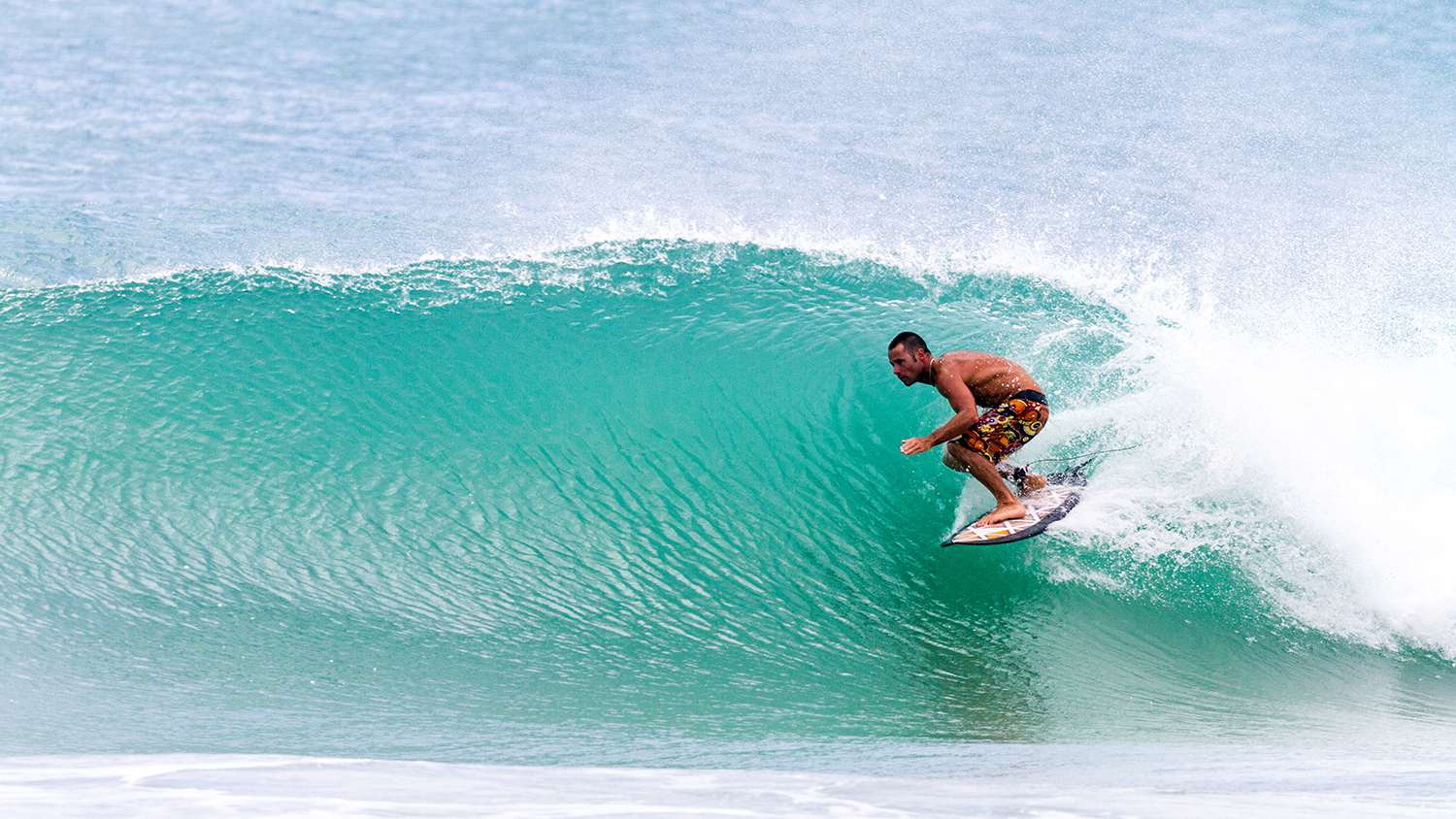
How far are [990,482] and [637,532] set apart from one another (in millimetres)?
2109

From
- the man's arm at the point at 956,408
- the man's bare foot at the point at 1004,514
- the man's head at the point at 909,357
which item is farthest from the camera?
the man's bare foot at the point at 1004,514

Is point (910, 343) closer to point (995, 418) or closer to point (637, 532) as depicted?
point (995, 418)

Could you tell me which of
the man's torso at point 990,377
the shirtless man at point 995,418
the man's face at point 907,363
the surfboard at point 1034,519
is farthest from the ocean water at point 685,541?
the man's face at point 907,363

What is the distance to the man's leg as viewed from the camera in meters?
7.12

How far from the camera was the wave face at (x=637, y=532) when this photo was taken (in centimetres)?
595

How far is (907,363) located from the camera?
6473 millimetres

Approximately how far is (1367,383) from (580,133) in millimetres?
15031

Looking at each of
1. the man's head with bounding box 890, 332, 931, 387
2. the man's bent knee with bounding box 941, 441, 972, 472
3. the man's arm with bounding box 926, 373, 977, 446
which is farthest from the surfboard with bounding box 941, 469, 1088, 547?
the man's head with bounding box 890, 332, 931, 387

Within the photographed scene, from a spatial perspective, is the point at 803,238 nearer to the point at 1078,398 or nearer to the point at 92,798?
the point at 1078,398

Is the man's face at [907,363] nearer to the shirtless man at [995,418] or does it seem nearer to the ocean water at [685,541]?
the shirtless man at [995,418]

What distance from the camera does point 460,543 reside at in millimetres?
7426

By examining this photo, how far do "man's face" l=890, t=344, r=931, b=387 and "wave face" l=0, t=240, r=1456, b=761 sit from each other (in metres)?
1.37

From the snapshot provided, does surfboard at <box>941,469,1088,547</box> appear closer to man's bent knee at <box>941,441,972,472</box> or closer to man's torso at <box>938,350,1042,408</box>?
man's bent knee at <box>941,441,972,472</box>

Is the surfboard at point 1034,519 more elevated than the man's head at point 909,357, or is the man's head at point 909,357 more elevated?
the man's head at point 909,357
